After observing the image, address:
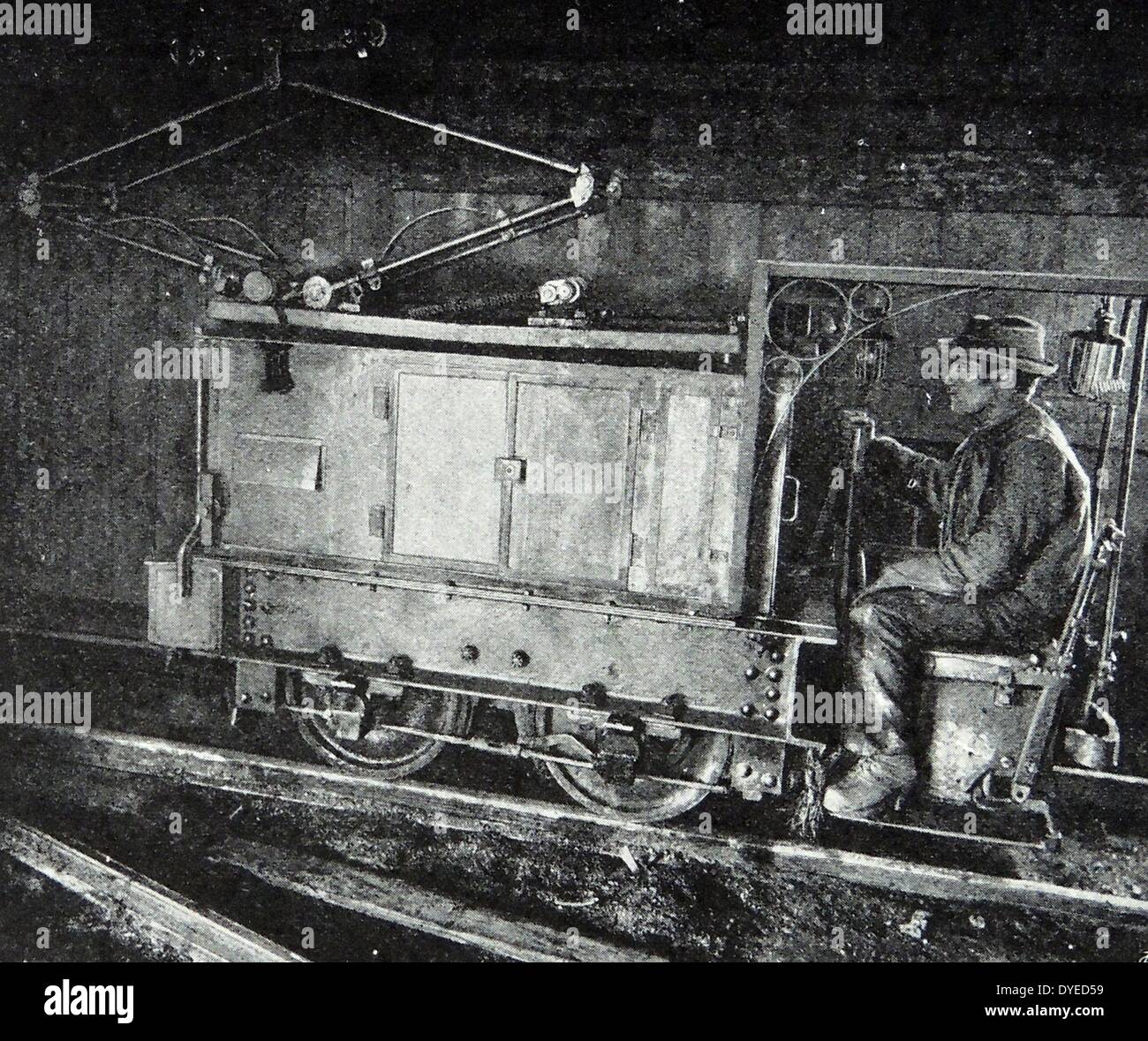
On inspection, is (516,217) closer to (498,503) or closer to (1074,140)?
(498,503)

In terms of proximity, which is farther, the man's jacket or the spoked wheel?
the spoked wheel

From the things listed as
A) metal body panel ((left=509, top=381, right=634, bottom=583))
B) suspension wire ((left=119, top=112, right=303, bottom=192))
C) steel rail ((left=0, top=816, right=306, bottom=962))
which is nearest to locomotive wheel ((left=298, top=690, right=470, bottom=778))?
steel rail ((left=0, top=816, right=306, bottom=962))

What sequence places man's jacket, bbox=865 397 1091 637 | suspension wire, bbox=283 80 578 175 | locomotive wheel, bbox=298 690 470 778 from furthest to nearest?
locomotive wheel, bbox=298 690 470 778 < suspension wire, bbox=283 80 578 175 < man's jacket, bbox=865 397 1091 637

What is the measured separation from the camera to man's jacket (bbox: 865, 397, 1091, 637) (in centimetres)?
420

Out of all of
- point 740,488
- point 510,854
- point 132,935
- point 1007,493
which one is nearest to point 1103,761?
point 1007,493

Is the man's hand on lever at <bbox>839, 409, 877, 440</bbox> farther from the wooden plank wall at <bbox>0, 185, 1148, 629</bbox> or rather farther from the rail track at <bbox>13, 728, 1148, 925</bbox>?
the rail track at <bbox>13, 728, 1148, 925</bbox>

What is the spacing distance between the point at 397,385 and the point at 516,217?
1428mm

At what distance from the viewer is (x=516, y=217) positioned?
5.20 m

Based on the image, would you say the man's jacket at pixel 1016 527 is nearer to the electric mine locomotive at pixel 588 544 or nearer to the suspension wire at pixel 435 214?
the electric mine locomotive at pixel 588 544

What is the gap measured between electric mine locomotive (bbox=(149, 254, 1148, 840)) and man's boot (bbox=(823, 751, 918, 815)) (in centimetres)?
17

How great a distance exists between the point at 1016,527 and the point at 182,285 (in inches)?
232

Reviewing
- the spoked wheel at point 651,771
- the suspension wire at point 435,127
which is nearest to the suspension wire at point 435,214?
the suspension wire at point 435,127

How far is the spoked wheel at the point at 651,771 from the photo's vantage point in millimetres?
4887

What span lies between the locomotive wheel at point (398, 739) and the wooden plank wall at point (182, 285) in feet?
7.32
